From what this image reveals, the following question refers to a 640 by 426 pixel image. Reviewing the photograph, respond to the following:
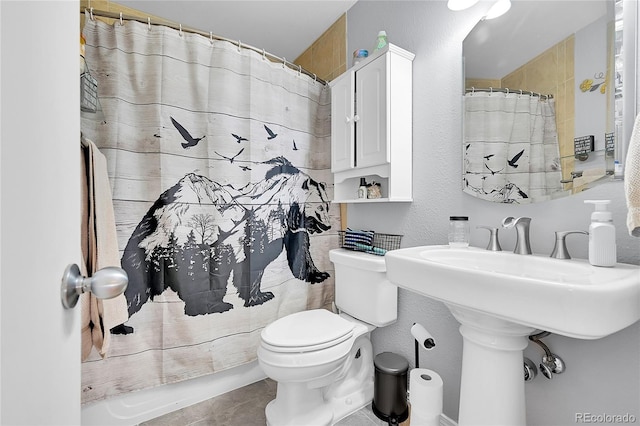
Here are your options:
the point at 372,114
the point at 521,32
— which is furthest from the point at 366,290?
the point at 521,32

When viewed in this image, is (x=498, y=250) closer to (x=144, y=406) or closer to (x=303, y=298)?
(x=303, y=298)

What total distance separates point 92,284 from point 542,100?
1.43 metres

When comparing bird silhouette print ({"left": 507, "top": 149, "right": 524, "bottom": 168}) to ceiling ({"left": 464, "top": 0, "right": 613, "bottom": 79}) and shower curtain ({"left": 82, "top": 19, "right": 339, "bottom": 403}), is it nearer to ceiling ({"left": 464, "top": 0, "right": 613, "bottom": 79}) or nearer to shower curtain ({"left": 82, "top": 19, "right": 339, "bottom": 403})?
ceiling ({"left": 464, "top": 0, "right": 613, "bottom": 79})

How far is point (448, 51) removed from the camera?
1408mm

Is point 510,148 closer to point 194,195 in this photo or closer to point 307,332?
point 307,332

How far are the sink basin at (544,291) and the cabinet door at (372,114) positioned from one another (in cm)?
74

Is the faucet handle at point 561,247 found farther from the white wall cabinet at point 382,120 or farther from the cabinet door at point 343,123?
the cabinet door at point 343,123

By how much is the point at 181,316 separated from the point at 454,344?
134 centimetres

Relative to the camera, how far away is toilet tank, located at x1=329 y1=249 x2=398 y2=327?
1.55m

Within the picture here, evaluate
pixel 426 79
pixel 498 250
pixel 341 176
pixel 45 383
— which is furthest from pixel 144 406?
pixel 426 79

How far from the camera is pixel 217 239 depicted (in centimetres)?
161

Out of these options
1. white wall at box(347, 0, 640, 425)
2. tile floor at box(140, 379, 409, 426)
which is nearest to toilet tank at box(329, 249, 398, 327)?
white wall at box(347, 0, 640, 425)

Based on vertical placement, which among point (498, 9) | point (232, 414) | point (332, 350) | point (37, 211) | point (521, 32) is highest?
point (498, 9)

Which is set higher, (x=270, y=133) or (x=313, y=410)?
(x=270, y=133)
